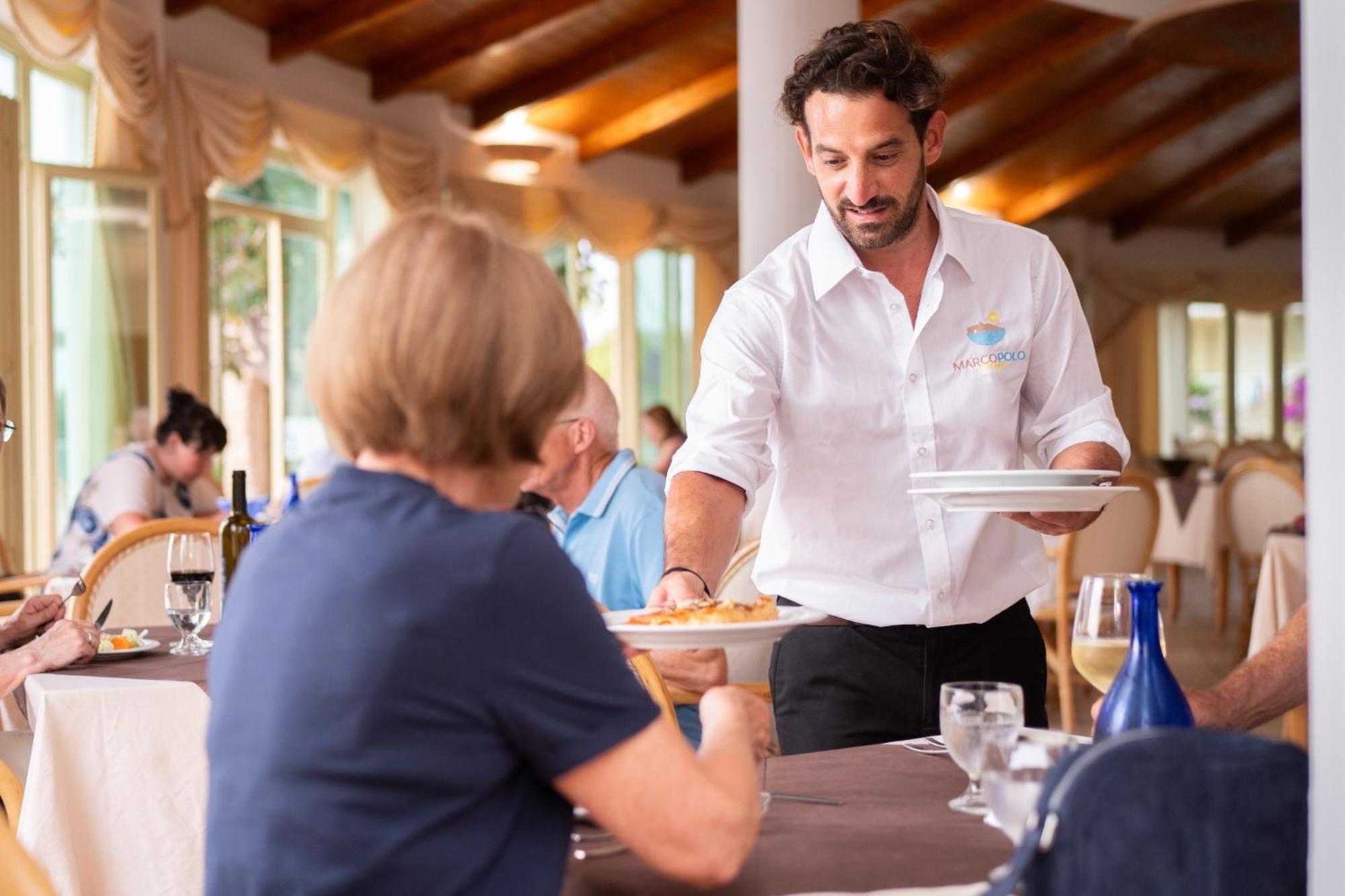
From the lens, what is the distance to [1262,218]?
1717 cm

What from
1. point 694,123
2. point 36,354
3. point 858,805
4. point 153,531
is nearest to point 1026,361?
point 858,805

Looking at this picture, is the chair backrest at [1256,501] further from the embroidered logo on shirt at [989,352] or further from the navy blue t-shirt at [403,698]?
the navy blue t-shirt at [403,698]

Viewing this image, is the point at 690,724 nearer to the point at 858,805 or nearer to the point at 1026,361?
the point at 1026,361

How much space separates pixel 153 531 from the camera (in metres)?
3.51

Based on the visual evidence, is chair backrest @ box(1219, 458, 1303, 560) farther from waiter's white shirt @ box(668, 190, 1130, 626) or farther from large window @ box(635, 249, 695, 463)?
large window @ box(635, 249, 695, 463)

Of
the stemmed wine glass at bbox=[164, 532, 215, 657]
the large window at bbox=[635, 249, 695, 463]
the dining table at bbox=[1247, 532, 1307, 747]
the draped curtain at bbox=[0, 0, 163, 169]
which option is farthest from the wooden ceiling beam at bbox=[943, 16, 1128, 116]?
the stemmed wine glass at bbox=[164, 532, 215, 657]

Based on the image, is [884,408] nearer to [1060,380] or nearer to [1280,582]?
[1060,380]

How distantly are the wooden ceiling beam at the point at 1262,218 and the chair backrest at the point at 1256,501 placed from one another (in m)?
9.43

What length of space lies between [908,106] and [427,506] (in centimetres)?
118

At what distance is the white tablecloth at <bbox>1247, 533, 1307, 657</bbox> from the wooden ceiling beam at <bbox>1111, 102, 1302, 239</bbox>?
9.64 metres

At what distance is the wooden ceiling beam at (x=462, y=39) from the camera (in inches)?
362

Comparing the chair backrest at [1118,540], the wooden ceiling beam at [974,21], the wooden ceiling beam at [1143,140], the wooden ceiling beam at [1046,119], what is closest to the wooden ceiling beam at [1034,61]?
the wooden ceiling beam at [974,21]

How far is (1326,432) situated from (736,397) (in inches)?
41.7

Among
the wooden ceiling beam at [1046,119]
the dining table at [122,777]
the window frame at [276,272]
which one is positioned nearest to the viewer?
the dining table at [122,777]
